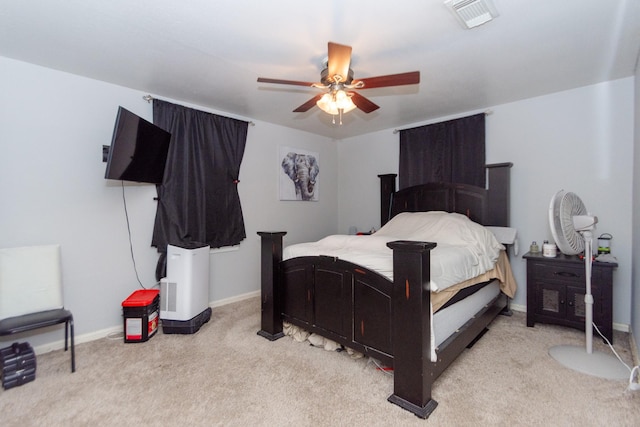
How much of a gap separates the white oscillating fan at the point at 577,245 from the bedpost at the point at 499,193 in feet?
3.23

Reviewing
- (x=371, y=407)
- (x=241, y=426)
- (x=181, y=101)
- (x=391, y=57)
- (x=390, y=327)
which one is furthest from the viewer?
(x=181, y=101)

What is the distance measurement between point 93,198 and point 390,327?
282cm

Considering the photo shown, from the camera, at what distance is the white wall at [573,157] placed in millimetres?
2879

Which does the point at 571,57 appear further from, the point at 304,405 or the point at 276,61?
the point at 304,405

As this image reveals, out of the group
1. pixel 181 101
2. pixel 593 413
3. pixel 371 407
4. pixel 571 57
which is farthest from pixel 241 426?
pixel 571 57

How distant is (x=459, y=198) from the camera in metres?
3.72

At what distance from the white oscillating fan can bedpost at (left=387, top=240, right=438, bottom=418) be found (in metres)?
1.03

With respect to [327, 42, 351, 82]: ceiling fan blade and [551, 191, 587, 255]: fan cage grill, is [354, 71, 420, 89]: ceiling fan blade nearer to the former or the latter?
[327, 42, 351, 82]: ceiling fan blade

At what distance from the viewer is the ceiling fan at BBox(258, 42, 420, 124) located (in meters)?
1.94

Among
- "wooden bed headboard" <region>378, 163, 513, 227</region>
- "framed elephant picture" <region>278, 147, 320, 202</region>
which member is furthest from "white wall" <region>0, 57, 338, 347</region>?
"wooden bed headboard" <region>378, 163, 513, 227</region>

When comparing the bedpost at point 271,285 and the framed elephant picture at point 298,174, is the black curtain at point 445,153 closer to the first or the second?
the framed elephant picture at point 298,174

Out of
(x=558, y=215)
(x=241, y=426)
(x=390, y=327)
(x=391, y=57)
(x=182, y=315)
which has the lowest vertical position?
(x=241, y=426)

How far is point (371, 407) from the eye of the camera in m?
1.80

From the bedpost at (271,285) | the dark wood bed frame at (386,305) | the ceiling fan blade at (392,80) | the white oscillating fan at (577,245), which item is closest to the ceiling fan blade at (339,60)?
the ceiling fan blade at (392,80)
